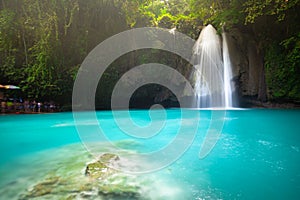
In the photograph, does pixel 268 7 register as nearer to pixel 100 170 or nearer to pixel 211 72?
pixel 211 72

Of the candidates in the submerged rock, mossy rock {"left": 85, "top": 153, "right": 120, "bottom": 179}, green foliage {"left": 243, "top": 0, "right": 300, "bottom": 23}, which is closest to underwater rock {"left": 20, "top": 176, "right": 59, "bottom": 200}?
the submerged rock

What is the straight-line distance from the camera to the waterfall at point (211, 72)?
11.2 m

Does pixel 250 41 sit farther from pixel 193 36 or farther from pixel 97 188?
pixel 97 188

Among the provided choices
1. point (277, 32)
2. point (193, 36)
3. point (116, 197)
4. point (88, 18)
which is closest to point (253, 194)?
point (116, 197)

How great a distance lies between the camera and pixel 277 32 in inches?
404

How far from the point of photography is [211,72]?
1164 centimetres

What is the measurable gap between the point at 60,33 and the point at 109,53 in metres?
3.30

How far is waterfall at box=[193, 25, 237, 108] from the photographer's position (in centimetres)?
1124

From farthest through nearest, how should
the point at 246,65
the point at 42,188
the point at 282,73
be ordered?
the point at 246,65, the point at 282,73, the point at 42,188

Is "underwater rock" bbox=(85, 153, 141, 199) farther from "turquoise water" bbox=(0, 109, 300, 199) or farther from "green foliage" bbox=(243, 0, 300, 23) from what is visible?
"green foliage" bbox=(243, 0, 300, 23)

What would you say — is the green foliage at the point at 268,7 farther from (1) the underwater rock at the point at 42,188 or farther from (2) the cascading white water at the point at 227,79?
(1) the underwater rock at the point at 42,188

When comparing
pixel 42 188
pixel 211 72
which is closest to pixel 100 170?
pixel 42 188

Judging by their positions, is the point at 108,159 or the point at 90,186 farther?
the point at 108,159

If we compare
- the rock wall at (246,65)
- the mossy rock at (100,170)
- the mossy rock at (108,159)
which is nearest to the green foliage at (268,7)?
the rock wall at (246,65)
